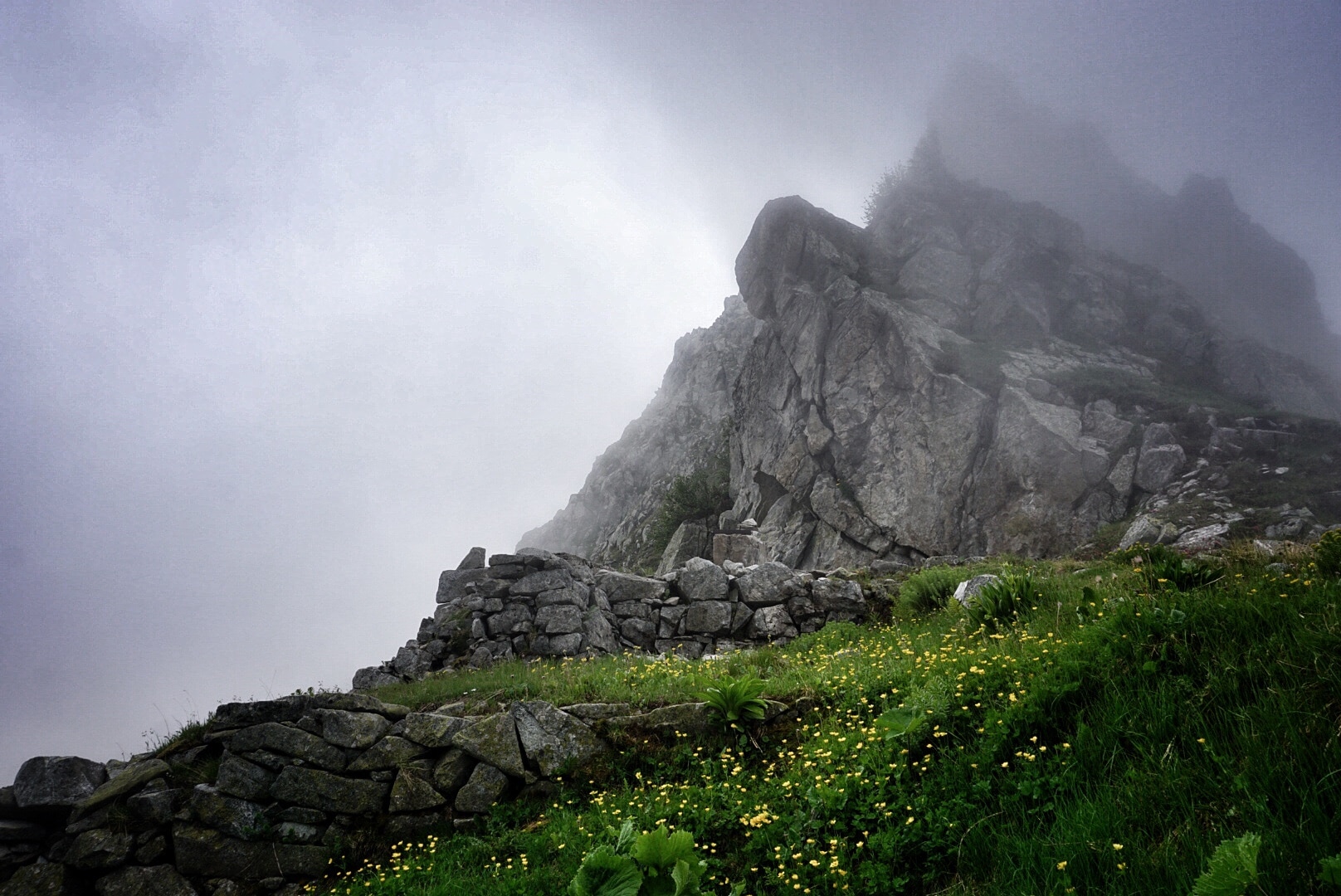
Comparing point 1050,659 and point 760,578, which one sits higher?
point 760,578

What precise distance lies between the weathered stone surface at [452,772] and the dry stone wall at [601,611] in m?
5.42

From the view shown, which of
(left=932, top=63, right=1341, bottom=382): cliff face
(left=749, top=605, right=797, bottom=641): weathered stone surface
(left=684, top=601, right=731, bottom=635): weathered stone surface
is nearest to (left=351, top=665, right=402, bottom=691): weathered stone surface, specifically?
(left=684, top=601, right=731, bottom=635): weathered stone surface

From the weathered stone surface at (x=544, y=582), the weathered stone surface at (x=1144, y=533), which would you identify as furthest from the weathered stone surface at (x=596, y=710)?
the weathered stone surface at (x=1144, y=533)

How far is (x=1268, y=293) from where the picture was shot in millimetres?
66812

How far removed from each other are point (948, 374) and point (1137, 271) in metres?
32.7

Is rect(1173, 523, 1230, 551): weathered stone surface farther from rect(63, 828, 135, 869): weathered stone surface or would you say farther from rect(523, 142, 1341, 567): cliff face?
rect(63, 828, 135, 869): weathered stone surface

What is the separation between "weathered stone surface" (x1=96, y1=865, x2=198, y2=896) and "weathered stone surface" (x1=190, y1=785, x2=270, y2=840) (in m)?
0.57

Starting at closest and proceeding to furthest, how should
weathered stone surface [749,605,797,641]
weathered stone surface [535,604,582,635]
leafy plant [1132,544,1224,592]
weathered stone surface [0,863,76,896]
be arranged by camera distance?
weathered stone surface [0,863,76,896]
leafy plant [1132,544,1224,592]
weathered stone surface [535,604,582,635]
weathered stone surface [749,605,797,641]

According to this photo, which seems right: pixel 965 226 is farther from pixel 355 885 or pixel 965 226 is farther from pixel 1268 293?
pixel 355 885

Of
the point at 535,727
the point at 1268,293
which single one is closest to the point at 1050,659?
the point at 535,727

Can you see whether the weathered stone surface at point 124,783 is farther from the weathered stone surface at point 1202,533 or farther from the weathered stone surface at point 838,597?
the weathered stone surface at point 1202,533

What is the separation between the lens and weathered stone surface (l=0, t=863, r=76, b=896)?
260 inches

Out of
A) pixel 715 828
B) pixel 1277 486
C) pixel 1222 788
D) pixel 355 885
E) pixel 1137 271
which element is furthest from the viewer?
pixel 1137 271

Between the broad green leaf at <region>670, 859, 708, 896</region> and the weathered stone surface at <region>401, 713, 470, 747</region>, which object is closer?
the broad green leaf at <region>670, 859, 708, 896</region>
